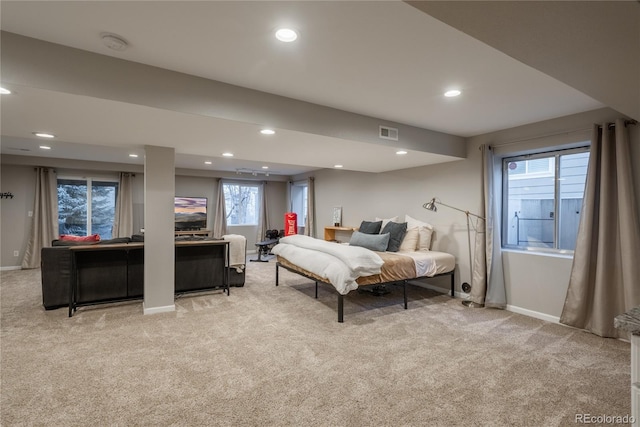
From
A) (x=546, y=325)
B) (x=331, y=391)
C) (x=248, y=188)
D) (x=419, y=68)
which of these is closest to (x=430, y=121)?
(x=419, y=68)

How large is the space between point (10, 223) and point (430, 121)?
856cm

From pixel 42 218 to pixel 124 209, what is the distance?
4.97ft

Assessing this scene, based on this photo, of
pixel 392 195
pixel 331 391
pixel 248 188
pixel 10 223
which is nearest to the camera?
pixel 331 391

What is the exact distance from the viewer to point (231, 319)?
3.68 metres

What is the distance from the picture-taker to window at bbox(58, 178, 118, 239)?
7.09 m

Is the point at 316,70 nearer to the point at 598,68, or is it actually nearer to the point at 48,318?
the point at 598,68

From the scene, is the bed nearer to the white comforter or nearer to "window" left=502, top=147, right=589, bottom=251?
the white comforter

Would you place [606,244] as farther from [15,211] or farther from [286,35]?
[15,211]

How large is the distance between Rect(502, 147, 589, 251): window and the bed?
3.37ft

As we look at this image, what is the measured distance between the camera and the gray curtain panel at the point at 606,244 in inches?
117

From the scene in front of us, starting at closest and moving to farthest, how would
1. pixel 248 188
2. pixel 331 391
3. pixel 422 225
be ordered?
pixel 331 391 < pixel 422 225 < pixel 248 188

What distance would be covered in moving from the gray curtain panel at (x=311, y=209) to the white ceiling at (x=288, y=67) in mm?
4506

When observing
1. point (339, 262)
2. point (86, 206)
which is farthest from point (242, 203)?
point (339, 262)

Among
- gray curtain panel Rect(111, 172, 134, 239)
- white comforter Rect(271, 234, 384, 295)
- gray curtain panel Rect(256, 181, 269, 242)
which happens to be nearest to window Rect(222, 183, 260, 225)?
gray curtain panel Rect(256, 181, 269, 242)
